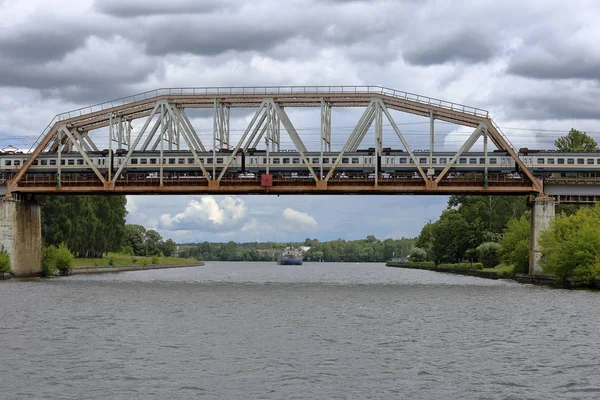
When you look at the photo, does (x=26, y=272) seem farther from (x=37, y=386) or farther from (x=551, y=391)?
(x=551, y=391)

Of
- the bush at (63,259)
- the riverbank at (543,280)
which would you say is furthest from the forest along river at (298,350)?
the bush at (63,259)

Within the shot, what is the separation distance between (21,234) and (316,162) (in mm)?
37802

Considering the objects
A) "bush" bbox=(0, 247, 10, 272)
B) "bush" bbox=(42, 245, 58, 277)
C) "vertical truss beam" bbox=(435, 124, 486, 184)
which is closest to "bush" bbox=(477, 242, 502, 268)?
"vertical truss beam" bbox=(435, 124, 486, 184)

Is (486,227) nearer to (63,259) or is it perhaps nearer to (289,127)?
(289,127)

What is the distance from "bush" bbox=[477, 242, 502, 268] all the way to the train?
36.7m

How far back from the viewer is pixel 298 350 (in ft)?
122

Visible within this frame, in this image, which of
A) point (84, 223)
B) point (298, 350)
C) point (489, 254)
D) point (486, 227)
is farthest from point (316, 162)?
A: point (486, 227)

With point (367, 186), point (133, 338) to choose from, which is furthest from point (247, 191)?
point (133, 338)

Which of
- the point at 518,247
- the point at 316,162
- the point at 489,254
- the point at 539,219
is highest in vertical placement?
the point at 316,162

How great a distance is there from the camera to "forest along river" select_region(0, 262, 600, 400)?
93.8 feet

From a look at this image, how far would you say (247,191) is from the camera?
101062 millimetres

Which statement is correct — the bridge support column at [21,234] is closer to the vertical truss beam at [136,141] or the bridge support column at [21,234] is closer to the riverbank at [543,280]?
the vertical truss beam at [136,141]

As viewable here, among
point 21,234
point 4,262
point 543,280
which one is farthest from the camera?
point 21,234

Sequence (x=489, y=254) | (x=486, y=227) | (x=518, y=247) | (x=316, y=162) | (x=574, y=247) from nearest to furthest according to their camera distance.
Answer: (x=574, y=247) → (x=316, y=162) → (x=518, y=247) → (x=489, y=254) → (x=486, y=227)
